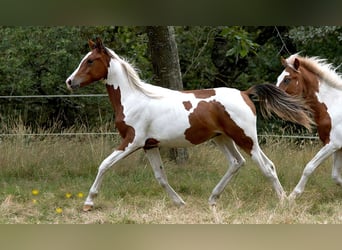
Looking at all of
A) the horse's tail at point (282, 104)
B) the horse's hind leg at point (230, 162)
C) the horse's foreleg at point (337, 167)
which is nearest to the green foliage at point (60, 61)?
the horse's foreleg at point (337, 167)

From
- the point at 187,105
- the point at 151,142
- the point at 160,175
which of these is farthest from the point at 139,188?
the point at 187,105

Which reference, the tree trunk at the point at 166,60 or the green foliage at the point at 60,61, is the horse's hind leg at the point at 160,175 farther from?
the green foliage at the point at 60,61

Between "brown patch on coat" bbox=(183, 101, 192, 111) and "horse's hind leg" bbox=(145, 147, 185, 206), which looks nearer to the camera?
"brown patch on coat" bbox=(183, 101, 192, 111)

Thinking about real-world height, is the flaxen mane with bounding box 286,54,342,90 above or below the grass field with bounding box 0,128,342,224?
above

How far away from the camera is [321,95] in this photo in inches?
254

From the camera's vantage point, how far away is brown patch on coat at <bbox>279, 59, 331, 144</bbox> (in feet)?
20.9

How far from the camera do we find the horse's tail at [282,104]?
5898 mm

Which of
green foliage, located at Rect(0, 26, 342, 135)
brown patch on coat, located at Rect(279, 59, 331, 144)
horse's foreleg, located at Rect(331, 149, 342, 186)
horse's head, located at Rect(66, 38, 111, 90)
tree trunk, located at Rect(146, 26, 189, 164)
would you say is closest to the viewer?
horse's head, located at Rect(66, 38, 111, 90)

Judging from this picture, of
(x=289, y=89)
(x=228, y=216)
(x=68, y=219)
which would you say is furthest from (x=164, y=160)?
(x=228, y=216)

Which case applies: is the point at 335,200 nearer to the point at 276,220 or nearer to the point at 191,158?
the point at 276,220

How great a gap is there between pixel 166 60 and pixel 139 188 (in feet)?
8.45

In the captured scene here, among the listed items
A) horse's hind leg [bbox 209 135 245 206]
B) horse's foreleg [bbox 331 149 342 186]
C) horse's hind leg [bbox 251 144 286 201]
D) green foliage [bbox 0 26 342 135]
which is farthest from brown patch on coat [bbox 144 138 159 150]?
green foliage [bbox 0 26 342 135]

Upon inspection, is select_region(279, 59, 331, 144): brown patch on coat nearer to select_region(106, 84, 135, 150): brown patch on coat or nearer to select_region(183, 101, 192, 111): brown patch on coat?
select_region(183, 101, 192, 111): brown patch on coat

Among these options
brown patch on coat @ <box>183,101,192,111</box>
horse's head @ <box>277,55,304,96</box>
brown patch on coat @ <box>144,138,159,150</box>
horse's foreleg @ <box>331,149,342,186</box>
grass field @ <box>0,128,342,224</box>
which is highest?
horse's head @ <box>277,55,304,96</box>
